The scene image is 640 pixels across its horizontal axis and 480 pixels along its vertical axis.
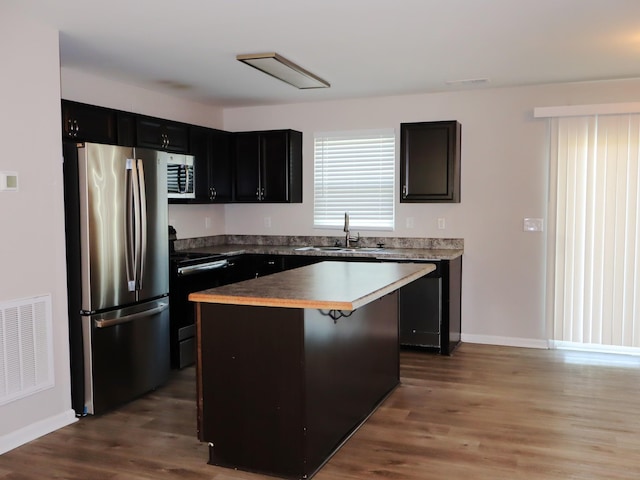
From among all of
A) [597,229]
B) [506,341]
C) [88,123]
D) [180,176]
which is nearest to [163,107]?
[180,176]

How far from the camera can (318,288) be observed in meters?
3.13

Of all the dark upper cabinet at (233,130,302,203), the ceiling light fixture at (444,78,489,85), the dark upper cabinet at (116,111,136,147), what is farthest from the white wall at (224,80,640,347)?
the dark upper cabinet at (116,111,136,147)

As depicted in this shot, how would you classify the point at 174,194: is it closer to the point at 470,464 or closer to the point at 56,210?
the point at 56,210

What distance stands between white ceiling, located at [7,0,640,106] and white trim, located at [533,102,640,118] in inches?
9.4

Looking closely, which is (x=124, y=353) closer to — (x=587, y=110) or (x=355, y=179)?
(x=355, y=179)

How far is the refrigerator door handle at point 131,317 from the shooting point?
12.6 ft

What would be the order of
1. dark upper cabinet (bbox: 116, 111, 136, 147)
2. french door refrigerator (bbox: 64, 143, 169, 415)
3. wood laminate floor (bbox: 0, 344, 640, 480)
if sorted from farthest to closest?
dark upper cabinet (bbox: 116, 111, 136, 147)
french door refrigerator (bbox: 64, 143, 169, 415)
wood laminate floor (bbox: 0, 344, 640, 480)

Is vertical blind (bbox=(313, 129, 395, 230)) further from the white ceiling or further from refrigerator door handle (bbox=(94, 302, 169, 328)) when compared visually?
refrigerator door handle (bbox=(94, 302, 169, 328))

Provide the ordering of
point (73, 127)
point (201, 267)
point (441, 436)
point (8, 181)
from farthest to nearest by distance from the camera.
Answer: point (201, 267) < point (73, 127) < point (441, 436) < point (8, 181)

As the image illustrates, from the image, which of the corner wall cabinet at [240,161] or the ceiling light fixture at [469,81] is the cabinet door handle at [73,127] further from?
the ceiling light fixture at [469,81]

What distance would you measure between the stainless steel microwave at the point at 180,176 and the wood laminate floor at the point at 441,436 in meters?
1.58

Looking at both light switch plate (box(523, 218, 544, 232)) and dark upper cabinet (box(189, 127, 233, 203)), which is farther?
dark upper cabinet (box(189, 127, 233, 203))

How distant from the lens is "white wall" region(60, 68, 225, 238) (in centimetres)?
477

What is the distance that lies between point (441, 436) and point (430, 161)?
2.84 m
